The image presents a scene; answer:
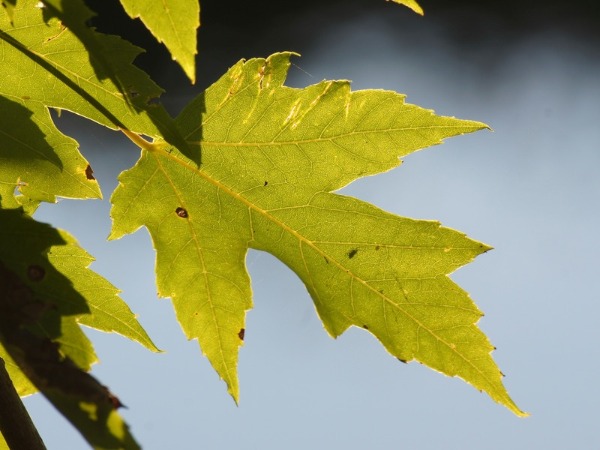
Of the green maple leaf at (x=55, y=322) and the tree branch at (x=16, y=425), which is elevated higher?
the green maple leaf at (x=55, y=322)

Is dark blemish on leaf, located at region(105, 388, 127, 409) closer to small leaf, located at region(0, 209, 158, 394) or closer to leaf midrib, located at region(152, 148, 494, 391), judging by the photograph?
small leaf, located at region(0, 209, 158, 394)

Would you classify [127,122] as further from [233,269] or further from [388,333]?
[388,333]

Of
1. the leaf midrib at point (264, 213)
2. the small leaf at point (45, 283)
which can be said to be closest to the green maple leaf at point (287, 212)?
the leaf midrib at point (264, 213)

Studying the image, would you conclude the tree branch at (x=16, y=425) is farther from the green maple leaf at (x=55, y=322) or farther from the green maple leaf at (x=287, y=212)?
the green maple leaf at (x=287, y=212)

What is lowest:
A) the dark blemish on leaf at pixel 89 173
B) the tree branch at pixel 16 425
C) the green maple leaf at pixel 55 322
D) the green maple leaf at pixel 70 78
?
the tree branch at pixel 16 425

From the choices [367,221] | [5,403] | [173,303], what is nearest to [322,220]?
[367,221]

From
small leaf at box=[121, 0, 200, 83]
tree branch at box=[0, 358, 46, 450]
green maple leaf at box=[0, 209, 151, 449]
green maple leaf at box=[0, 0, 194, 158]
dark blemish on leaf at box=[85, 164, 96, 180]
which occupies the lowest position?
tree branch at box=[0, 358, 46, 450]

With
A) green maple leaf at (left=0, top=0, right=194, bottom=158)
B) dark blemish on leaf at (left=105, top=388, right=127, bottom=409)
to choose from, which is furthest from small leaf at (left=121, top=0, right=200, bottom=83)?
dark blemish on leaf at (left=105, top=388, right=127, bottom=409)
